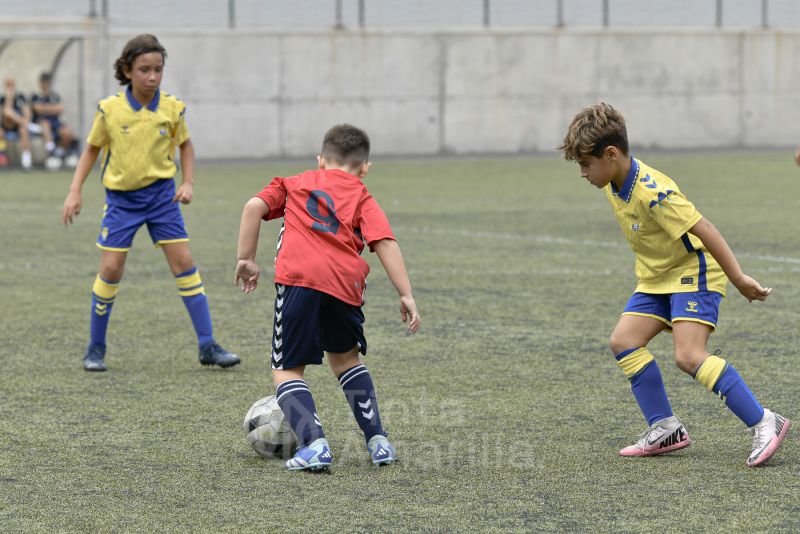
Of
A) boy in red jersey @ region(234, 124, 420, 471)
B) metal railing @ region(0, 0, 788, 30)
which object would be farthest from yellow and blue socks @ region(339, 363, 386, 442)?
metal railing @ region(0, 0, 788, 30)

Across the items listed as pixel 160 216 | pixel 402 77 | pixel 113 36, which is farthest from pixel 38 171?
pixel 160 216

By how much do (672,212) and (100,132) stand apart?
334cm

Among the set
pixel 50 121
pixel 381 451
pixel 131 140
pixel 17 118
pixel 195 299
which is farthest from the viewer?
pixel 50 121

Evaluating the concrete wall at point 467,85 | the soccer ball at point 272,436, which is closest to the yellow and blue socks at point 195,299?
the soccer ball at point 272,436

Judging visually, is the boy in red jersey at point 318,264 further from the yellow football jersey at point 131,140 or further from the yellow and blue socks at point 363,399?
the yellow football jersey at point 131,140

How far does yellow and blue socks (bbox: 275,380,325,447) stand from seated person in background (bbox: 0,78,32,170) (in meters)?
18.6

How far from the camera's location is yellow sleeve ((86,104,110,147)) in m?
7.00

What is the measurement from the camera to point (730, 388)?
4.93m

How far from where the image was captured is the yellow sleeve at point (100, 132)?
7004 millimetres

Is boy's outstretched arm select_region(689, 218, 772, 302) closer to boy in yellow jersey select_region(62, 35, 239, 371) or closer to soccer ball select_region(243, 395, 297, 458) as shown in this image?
soccer ball select_region(243, 395, 297, 458)

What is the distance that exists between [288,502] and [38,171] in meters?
19.2

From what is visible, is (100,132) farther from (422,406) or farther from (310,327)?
(310,327)

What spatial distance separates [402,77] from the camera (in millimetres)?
26297

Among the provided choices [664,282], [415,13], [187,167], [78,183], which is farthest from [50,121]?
[664,282]
